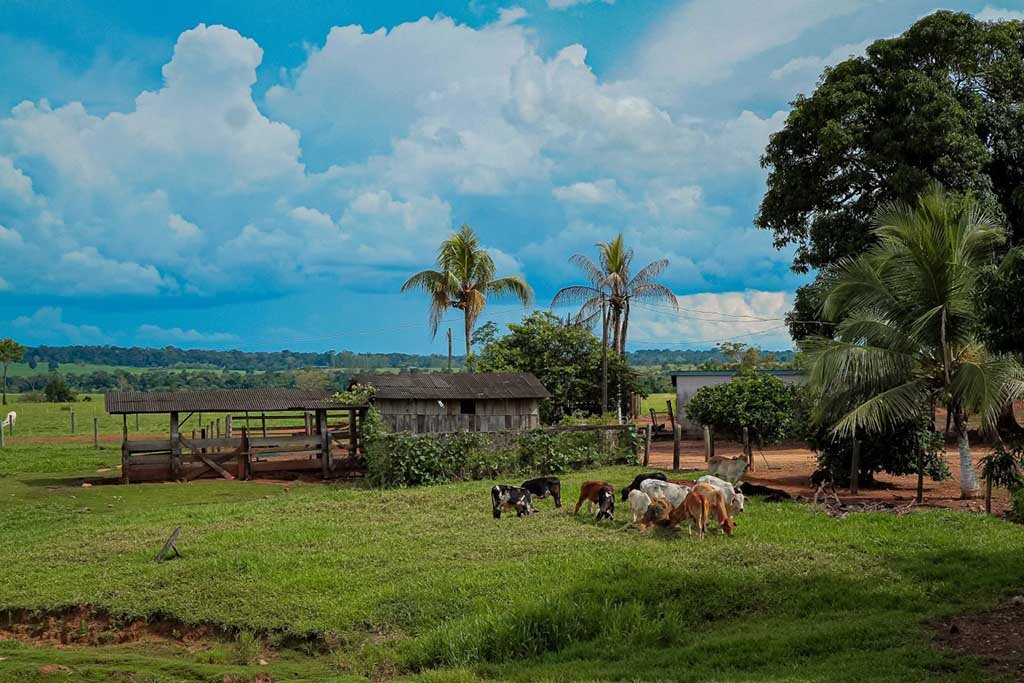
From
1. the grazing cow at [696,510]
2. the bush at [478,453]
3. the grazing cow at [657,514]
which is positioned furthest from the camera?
the bush at [478,453]

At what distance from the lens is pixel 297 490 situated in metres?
24.6

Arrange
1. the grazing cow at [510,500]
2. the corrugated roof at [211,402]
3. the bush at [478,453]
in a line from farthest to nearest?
the corrugated roof at [211,402], the bush at [478,453], the grazing cow at [510,500]

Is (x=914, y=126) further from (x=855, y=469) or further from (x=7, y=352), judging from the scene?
(x=7, y=352)

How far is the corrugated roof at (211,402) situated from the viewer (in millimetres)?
26844

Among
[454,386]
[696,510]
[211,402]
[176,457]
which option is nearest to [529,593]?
[696,510]

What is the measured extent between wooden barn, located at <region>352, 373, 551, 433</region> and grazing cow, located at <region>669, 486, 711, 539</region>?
Answer: 13.2m

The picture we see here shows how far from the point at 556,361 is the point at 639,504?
24.9 meters

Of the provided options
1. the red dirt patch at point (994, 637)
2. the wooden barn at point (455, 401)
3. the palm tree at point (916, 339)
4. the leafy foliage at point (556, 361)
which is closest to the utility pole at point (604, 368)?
the leafy foliage at point (556, 361)

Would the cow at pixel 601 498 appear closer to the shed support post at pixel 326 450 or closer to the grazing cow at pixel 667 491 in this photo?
the grazing cow at pixel 667 491

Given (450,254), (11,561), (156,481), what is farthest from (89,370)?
(11,561)

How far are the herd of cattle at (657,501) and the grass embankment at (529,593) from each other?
36 cm

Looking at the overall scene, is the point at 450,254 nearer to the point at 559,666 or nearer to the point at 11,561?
the point at 11,561

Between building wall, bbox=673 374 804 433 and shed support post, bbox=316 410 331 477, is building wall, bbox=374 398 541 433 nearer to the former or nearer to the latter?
shed support post, bbox=316 410 331 477

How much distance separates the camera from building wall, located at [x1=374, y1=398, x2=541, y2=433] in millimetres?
28375
